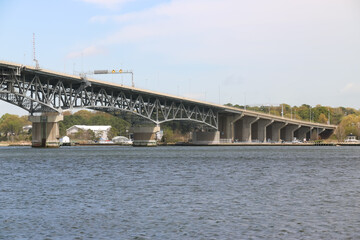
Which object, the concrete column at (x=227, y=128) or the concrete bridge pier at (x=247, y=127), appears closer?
the concrete column at (x=227, y=128)

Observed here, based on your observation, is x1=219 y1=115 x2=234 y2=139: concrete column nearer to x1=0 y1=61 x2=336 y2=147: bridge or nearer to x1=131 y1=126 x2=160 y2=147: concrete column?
x1=0 y1=61 x2=336 y2=147: bridge

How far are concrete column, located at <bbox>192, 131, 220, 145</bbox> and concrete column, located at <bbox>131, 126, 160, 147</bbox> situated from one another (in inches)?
1224

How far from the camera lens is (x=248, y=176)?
5191 centimetres

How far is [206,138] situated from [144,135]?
3586cm

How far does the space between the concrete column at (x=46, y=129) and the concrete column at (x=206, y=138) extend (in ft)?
218

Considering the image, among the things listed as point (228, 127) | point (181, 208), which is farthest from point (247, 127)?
point (181, 208)

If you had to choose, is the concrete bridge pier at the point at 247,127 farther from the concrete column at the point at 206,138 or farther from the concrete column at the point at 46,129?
the concrete column at the point at 46,129

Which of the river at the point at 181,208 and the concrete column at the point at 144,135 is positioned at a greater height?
the concrete column at the point at 144,135

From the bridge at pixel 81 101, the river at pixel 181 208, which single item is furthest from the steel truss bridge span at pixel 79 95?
the river at pixel 181 208

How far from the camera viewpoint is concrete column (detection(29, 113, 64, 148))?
130375 millimetres

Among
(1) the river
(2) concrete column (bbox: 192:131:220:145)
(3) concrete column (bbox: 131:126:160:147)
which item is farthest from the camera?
(2) concrete column (bbox: 192:131:220:145)

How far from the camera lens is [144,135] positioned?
164m

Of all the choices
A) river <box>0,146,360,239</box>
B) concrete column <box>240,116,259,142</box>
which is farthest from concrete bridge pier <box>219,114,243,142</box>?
river <box>0,146,360,239</box>

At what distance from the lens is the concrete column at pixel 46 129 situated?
130375 millimetres
